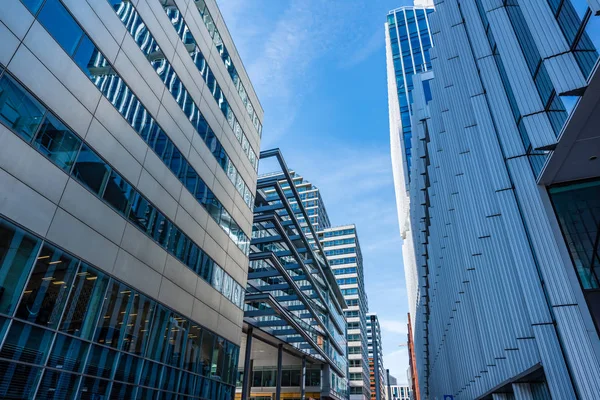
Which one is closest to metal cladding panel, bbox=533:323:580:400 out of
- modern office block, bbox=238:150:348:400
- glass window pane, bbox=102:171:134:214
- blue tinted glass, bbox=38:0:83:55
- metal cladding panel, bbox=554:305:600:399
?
metal cladding panel, bbox=554:305:600:399

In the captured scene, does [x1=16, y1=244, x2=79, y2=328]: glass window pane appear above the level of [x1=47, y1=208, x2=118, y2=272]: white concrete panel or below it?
below

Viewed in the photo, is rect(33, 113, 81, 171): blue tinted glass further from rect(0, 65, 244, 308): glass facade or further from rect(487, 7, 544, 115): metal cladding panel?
rect(487, 7, 544, 115): metal cladding panel

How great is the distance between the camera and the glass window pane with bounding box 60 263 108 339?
1187 centimetres

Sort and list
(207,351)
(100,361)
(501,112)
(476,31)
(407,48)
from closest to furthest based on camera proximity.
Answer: (100,361)
(501,112)
(476,31)
(207,351)
(407,48)

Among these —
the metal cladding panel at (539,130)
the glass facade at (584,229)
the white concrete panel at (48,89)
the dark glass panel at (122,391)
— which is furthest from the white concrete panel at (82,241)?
the glass facade at (584,229)

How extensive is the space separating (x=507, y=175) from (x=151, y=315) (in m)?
15.6

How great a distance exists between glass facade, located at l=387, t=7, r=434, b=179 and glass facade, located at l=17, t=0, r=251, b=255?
252 ft

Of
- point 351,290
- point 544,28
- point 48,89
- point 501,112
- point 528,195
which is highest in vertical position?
point 351,290

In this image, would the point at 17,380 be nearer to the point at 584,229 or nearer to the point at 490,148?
the point at 584,229

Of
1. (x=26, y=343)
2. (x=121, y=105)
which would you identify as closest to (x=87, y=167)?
(x=121, y=105)

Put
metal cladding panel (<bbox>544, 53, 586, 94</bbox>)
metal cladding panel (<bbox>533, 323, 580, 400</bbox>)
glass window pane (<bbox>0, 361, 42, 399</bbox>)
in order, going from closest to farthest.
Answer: metal cladding panel (<bbox>544, 53, 586, 94</bbox>)
glass window pane (<bbox>0, 361, 42, 399</bbox>)
metal cladding panel (<bbox>533, 323, 580, 400</bbox>)

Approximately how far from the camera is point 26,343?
406 inches

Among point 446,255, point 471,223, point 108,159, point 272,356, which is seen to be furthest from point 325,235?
point 108,159

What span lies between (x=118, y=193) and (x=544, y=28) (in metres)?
15.0
